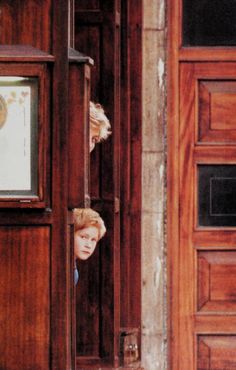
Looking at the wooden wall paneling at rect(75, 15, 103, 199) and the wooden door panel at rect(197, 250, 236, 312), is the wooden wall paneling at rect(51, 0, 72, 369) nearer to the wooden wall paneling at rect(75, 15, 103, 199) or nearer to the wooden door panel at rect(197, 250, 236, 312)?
the wooden wall paneling at rect(75, 15, 103, 199)

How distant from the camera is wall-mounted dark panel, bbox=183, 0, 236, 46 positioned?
8.78 m

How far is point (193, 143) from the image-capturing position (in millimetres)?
8844

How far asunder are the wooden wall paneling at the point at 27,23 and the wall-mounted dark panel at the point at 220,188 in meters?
4.11

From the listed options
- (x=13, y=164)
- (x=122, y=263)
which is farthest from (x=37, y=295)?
(x=122, y=263)

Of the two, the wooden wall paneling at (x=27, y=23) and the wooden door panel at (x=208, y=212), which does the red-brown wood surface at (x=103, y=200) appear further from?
the wooden wall paneling at (x=27, y=23)

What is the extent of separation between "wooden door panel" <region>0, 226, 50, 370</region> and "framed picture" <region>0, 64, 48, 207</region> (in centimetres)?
12

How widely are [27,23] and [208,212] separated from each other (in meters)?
4.19

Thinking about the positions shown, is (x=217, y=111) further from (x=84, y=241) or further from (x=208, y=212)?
(x=84, y=241)

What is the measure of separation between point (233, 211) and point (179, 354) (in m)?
0.87

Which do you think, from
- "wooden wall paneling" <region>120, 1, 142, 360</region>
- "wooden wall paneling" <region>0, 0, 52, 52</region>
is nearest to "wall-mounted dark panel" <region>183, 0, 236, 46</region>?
"wooden wall paneling" <region>120, 1, 142, 360</region>

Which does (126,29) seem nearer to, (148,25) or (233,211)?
(148,25)

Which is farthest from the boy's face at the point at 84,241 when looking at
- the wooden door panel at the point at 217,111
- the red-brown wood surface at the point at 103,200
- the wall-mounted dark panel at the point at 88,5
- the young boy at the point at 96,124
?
the wooden door panel at the point at 217,111

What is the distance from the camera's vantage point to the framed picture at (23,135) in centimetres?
474

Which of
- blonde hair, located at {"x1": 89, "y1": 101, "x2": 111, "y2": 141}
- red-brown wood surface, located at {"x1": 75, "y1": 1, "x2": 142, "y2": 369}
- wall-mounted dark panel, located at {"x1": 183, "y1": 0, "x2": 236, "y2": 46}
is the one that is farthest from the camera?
wall-mounted dark panel, located at {"x1": 183, "y1": 0, "x2": 236, "y2": 46}
